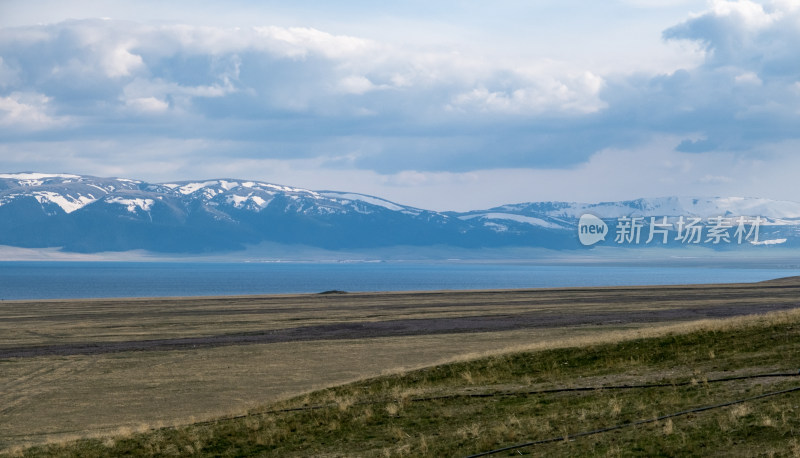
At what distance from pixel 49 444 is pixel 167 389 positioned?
13.2 m

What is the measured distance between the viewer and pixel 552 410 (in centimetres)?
2198

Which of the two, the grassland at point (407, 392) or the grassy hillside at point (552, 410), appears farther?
the grassland at point (407, 392)

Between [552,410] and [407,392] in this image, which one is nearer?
[552,410]

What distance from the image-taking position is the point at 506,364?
30828mm

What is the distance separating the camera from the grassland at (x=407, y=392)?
63.9 feet

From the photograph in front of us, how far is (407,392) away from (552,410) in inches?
227

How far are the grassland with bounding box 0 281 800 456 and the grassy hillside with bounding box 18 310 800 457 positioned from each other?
7 cm

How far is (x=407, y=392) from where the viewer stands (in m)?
26.5

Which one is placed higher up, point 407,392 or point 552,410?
point 552,410

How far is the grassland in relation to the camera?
1947 centimetres

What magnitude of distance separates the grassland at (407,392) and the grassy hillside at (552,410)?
67 mm

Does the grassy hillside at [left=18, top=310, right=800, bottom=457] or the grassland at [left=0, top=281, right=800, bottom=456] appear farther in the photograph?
the grassland at [left=0, top=281, right=800, bottom=456]

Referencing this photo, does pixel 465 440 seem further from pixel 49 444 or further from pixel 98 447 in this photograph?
pixel 49 444

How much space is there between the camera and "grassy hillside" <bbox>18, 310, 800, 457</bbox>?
18.0 meters
